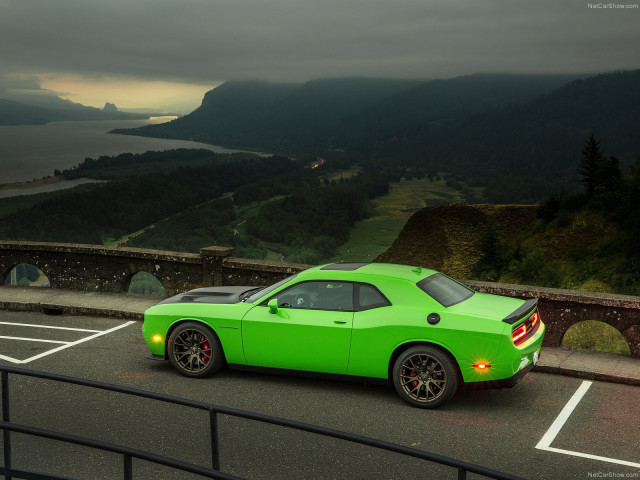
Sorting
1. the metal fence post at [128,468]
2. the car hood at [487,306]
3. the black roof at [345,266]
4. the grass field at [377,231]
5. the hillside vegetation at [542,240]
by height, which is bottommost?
the grass field at [377,231]

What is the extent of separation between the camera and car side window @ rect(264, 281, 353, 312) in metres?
8.13

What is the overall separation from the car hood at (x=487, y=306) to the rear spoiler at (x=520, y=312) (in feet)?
0.17

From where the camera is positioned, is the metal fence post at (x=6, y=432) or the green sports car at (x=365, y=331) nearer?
the metal fence post at (x=6, y=432)

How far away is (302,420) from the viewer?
7.20 metres

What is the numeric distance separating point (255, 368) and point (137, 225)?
152901 mm

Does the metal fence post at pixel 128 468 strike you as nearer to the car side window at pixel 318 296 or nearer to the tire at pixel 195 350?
the car side window at pixel 318 296

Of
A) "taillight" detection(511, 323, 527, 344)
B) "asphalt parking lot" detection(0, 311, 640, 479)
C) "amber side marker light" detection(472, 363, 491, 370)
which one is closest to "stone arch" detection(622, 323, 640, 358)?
"asphalt parking lot" detection(0, 311, 640, 479)

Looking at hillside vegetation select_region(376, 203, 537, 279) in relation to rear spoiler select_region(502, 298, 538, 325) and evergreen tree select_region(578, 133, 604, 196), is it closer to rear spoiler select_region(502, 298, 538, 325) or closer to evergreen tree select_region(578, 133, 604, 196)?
evergreen tree select_region(578, 133, 604, 196)

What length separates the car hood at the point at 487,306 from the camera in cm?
761

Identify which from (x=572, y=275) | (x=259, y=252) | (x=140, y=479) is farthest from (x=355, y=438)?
(x=259, y=252)

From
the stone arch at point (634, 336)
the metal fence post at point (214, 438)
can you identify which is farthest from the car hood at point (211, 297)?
the stone arch at point (634, 336)

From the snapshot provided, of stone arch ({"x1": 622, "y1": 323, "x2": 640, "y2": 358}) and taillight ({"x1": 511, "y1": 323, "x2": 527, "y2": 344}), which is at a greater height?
taillight ({"x1": 511, "y1": 323, "x2": 527, "y2": 344})

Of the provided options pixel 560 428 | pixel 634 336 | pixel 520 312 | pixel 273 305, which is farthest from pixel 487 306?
pixel 634 336

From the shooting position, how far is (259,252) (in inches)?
5591
